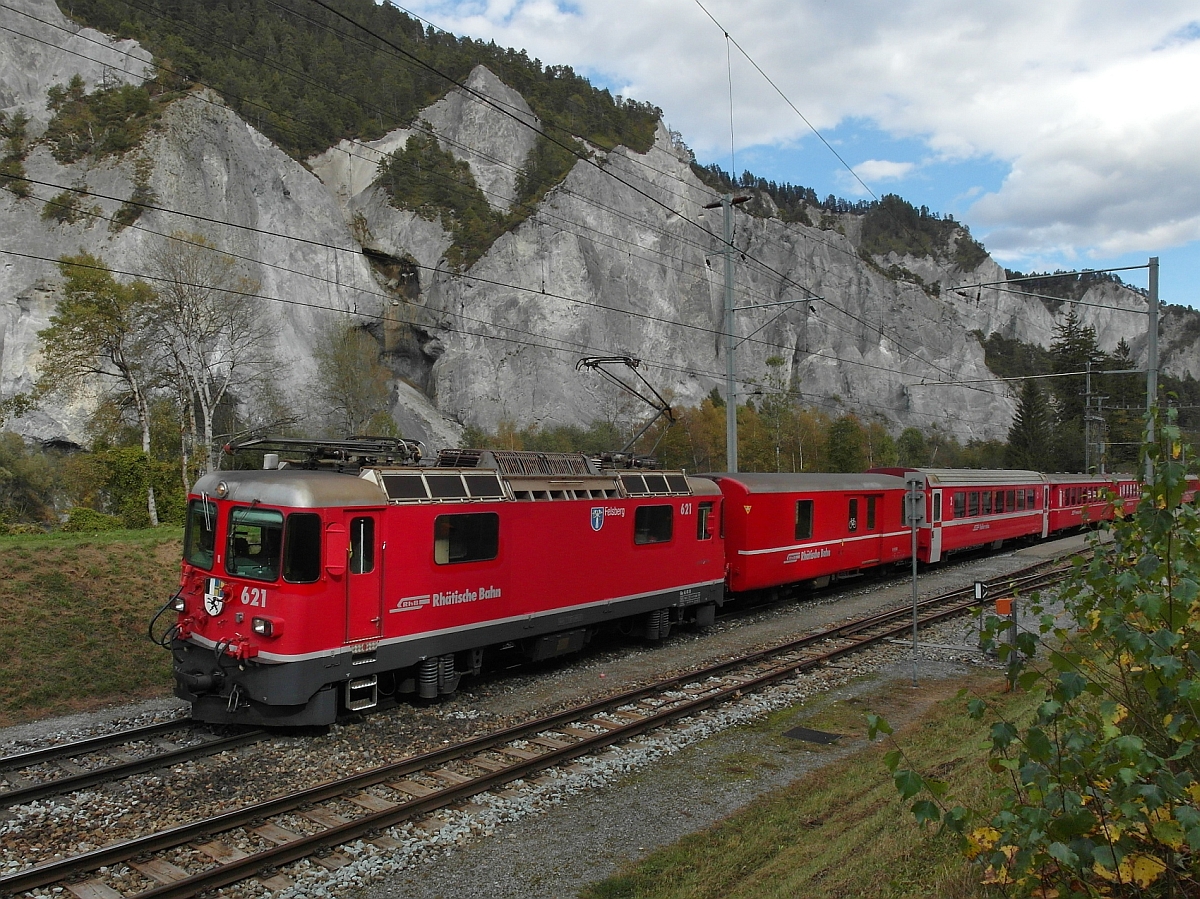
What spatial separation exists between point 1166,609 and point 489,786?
6.59 metres

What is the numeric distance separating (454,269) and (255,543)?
68561 millimetres

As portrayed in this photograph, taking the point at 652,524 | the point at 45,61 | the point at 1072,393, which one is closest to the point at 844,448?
the point at 1072,393

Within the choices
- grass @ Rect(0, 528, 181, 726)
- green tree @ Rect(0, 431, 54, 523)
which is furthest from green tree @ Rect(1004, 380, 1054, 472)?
grass @ Rect(0, 528, 181, 726)

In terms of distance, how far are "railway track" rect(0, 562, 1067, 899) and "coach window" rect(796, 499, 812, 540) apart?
6.77 metres

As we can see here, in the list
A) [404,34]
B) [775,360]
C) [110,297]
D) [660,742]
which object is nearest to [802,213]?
[404,34]

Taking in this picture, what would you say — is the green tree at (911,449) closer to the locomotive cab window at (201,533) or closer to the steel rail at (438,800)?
the steel rail at (438,800)

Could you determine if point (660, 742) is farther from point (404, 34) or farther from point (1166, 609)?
point (404, 34)

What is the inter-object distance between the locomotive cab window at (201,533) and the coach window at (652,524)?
6672 millimetres

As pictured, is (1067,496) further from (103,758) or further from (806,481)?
(103,758)

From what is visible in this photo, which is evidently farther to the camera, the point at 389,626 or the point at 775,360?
the point at 775,360

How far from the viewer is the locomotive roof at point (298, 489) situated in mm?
9414

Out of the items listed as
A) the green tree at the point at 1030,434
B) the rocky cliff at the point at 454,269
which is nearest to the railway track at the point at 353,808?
the rocky cliff at the point at 454,269

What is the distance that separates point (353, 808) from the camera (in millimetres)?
7789

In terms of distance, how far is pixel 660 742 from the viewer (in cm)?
984
